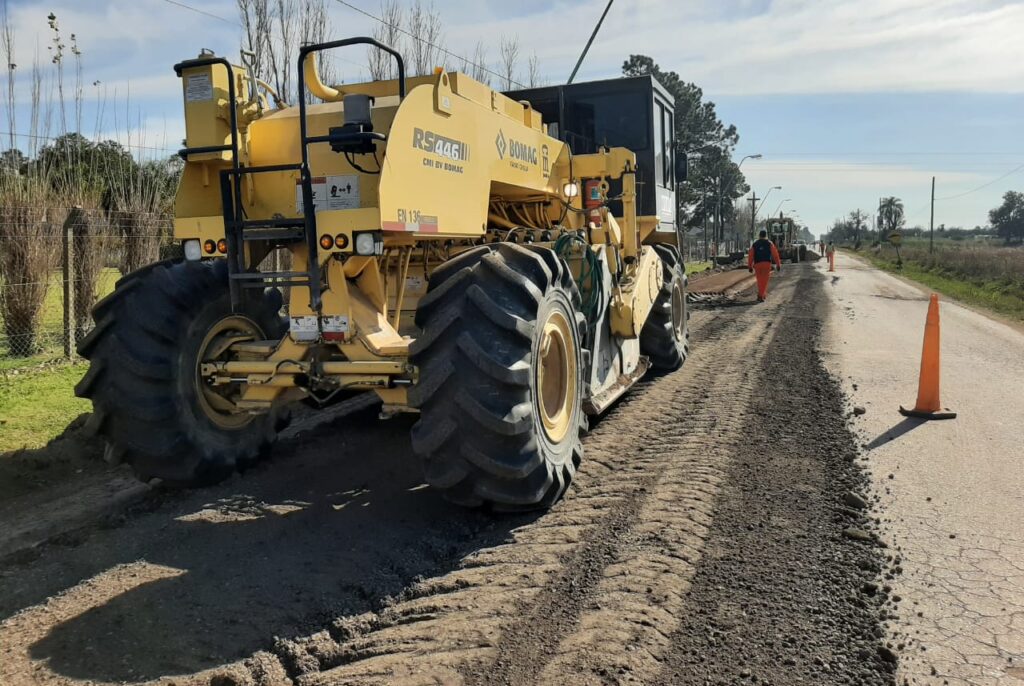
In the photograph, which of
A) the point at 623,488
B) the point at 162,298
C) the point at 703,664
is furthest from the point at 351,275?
the point at 703,664

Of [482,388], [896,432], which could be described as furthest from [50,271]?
[896,432]

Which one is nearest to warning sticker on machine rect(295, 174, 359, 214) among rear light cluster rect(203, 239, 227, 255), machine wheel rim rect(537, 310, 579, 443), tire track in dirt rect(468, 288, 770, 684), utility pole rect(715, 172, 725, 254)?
rear light cluster rect(203, 239, 227, 255)

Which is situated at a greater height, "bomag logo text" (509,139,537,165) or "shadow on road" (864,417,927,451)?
"bomag logo text" (509,139,537,165)

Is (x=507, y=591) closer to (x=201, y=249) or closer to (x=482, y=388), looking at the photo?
(x=482, y=388)

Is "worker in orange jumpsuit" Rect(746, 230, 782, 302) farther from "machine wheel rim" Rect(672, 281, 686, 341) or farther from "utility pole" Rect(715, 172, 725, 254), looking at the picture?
"utility pole" Rect(715, 172, 725, 254)

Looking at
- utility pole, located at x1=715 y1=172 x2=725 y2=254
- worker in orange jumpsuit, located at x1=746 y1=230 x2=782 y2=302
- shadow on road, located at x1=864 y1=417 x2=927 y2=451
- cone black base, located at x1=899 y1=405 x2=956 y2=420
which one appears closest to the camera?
shadow on road, located at x1=864 y1=417 x2=927 y2=451

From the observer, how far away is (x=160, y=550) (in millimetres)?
4219

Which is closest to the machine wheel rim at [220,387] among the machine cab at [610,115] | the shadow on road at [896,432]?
the machine cab at [610,115]

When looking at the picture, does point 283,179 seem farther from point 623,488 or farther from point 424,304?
point 623,488

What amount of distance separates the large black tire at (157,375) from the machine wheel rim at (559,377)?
2.19 m

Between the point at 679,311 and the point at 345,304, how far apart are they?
6405mm

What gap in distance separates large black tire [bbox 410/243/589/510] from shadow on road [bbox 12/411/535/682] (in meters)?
0.33

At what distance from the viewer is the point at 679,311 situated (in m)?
10.2

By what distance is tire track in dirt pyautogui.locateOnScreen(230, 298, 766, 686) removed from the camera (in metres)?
3.08
